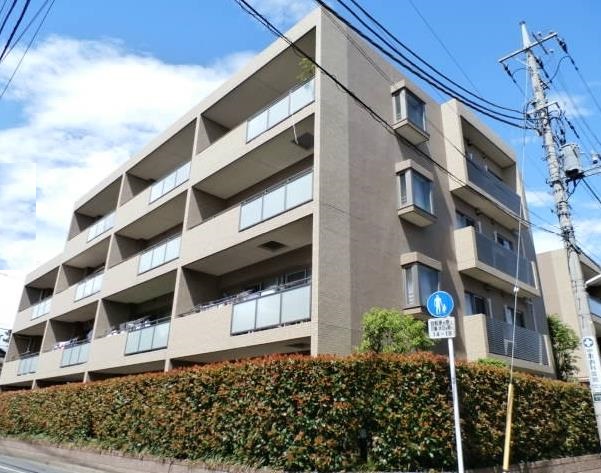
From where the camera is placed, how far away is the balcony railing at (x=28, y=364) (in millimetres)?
24131

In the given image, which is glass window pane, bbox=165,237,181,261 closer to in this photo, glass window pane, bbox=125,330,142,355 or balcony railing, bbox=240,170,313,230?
glass window pane, bbox=125,330,142,355

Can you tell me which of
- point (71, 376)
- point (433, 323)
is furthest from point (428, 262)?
point (71, 376)

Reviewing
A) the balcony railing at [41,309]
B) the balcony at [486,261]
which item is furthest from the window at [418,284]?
the balcony railing at [41,309]

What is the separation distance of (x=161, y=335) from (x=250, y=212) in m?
5.20

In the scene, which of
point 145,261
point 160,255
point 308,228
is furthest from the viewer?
point 145,261

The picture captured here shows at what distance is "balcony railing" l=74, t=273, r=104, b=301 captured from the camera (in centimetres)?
2134

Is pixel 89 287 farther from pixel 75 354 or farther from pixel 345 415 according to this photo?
pixel 345 415

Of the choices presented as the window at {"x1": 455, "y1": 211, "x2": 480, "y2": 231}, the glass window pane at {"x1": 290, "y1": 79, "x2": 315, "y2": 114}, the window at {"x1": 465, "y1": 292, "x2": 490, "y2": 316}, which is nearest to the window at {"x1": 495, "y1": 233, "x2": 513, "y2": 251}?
the window at {"x1": 455, "y1": 211, "x2": 480, "y2": 231}

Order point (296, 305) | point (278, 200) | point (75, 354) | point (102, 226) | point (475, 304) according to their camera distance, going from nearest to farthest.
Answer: point (296, 305), point (278, 200), point (475, 304), point (75, 354), point (102, 226)

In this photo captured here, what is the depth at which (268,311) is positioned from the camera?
12445mm

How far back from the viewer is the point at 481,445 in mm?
9172

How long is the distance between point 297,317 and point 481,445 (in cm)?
474

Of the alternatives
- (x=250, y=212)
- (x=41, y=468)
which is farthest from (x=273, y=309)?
(x=41, y=468)

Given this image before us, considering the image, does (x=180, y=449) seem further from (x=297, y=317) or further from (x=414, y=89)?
(x=414, y=89)
